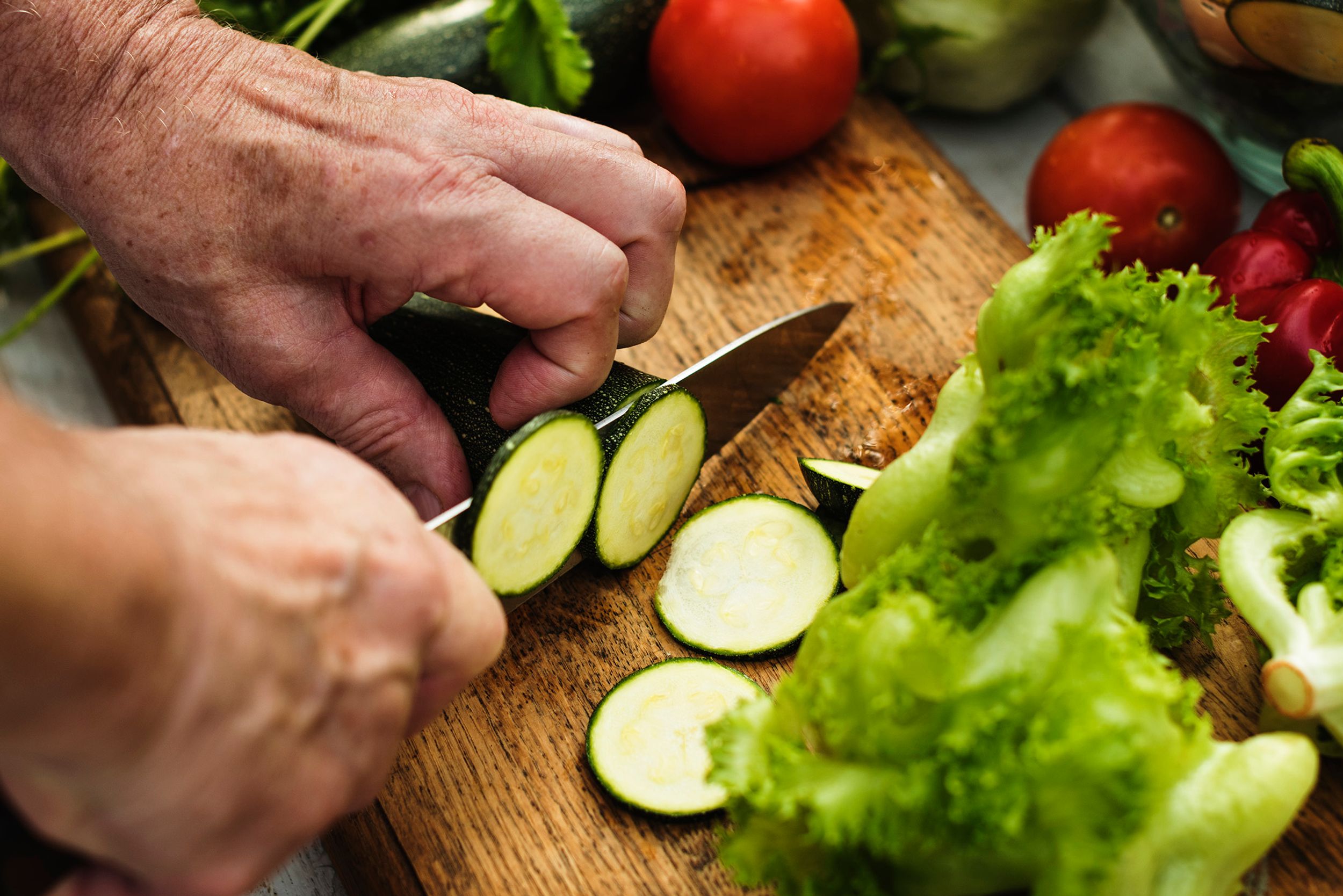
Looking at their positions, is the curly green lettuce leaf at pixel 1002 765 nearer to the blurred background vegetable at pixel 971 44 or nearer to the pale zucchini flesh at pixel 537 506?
the pale zucchini flesh at pixel 537 506

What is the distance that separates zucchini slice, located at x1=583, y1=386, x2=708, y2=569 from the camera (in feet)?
6.34

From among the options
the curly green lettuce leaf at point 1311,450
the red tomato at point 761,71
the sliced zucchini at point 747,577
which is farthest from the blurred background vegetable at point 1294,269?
the red tomato at point 761,71

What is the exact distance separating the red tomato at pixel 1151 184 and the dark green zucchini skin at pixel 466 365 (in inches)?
58.7

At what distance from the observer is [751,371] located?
2309 mm

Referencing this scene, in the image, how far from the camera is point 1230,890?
1.45 metres

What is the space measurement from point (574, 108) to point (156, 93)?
1384 millimetres

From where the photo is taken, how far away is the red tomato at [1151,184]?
2.73m

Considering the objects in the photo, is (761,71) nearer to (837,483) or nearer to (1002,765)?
(837,483)

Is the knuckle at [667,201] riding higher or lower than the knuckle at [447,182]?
lower

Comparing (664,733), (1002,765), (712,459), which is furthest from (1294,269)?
(664,733)

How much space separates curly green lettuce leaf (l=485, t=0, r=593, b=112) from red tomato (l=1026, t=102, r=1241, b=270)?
140cm

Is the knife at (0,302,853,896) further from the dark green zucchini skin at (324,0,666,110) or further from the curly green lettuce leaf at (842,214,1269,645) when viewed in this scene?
the dark green zucchini skin at (324,0,666,110)

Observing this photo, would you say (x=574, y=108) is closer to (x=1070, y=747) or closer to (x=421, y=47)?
(x=421, y=47)

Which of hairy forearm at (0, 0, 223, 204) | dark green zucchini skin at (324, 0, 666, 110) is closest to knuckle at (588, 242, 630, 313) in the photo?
hairy forearm at (0, 0, 223, 204)
